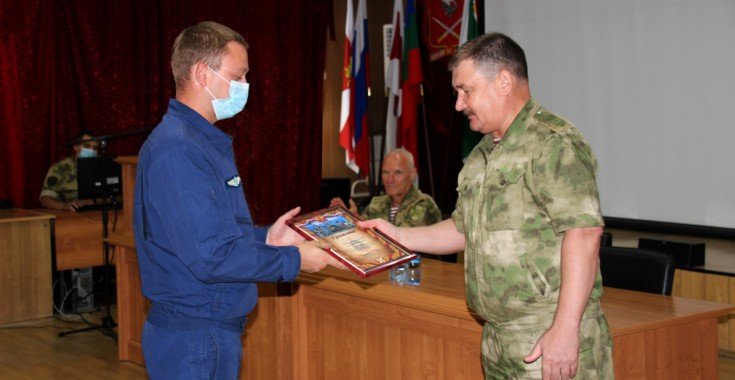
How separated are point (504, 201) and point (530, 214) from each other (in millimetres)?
77

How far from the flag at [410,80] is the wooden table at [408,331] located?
12.7ft

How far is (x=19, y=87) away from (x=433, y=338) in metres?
5.64

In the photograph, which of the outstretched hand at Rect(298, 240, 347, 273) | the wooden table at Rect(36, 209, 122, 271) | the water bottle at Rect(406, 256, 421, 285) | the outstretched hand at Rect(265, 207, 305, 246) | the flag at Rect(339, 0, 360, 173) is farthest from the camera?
the flag at Rect(339, 0, 360, 173)

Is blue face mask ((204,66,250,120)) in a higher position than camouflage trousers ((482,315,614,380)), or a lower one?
higher

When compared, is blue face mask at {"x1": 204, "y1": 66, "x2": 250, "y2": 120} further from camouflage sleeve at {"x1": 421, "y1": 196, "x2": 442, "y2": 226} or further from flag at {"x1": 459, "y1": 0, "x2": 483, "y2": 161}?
flag at {"x1": 459, "y1": 0, "x2": 483, "y2": 161}

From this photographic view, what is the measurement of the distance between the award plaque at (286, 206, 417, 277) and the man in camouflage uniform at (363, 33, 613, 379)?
1.29ft

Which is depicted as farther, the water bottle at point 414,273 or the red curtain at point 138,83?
the red curtain at point 138,83

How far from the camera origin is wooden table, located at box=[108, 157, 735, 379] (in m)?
3.12

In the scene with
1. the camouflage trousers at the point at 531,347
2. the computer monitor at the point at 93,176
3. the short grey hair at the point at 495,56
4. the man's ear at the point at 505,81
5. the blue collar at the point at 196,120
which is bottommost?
the camouflage trousers at the point at 531,347

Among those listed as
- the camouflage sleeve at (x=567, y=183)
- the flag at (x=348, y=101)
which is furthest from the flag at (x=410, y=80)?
the camouflage sleeve at (x=567, y=183)

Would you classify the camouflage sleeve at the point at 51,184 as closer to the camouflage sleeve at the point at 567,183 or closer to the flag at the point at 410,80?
the flag at the point at 410,80

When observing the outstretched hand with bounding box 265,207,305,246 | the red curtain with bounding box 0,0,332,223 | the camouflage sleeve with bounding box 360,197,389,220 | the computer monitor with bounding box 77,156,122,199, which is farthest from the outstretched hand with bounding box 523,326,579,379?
the red curtain with bounding box 0,0,332,223

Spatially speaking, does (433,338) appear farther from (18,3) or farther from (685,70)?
(18,3)

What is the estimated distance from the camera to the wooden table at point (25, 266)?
664 cm
